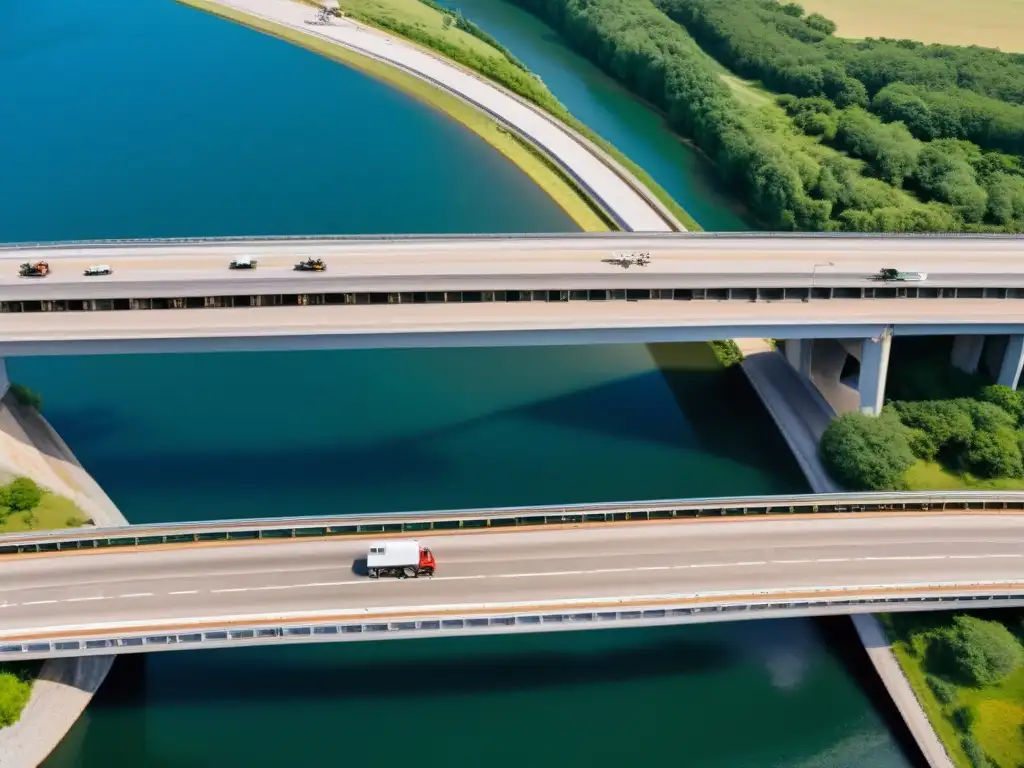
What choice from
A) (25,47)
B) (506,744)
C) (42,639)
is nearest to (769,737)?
(506,744)

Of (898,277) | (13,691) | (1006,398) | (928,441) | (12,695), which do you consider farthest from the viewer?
(1006,398)

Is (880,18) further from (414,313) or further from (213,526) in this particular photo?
(213,526)

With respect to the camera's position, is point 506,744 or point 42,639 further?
point 506,744

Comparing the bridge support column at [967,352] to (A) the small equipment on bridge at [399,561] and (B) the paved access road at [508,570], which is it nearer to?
(B) the paved access road at [508,570]

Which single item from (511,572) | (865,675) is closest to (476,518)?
(511,572)

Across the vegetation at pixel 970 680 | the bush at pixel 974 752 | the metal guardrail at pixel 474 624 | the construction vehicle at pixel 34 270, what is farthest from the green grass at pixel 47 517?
the bush at pixel 974 752

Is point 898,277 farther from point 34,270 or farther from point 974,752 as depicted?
point 34,270
